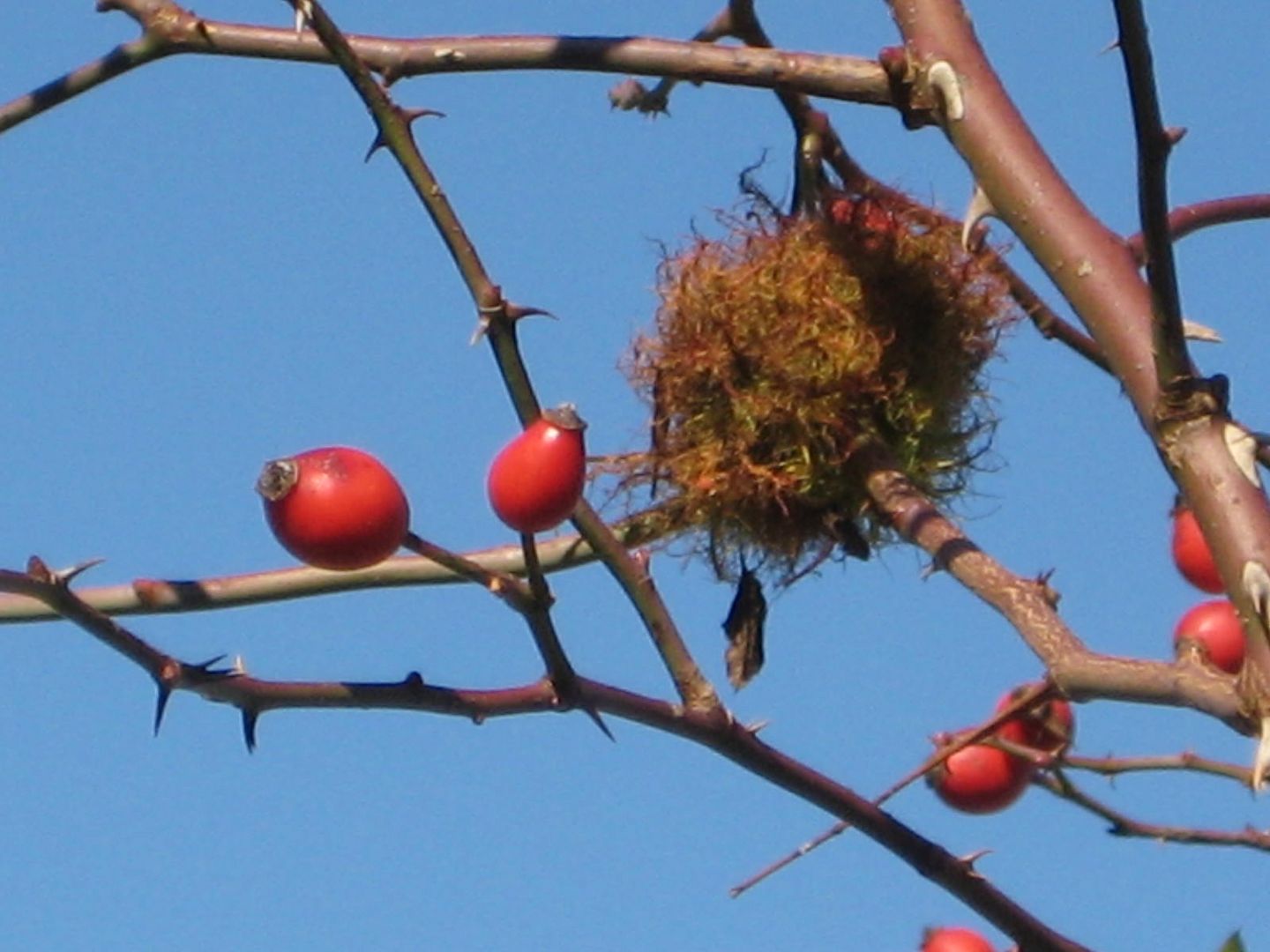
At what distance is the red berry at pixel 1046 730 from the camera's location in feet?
7.42

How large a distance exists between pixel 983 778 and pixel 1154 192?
0.98 m

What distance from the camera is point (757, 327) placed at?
7.88ft

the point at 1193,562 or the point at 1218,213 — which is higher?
the point at 1218,213

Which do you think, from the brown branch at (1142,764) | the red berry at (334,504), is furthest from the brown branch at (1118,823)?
the red berry at (334,504)

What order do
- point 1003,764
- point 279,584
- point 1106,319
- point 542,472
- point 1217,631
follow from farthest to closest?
point 1003,764
point 279,584
point 1217,631
point 1106,319
point 542,472

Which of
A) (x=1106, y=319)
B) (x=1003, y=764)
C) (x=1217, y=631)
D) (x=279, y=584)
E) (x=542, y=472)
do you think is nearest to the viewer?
(x=542, y=472)

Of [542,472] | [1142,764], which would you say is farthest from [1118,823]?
[542,472]

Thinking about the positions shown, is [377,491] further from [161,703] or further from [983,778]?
[983,778]

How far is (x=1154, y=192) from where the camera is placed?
1430 mm

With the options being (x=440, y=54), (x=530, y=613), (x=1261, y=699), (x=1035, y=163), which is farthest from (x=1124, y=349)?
(x=440, y=54)

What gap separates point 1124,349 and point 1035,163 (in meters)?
0.23

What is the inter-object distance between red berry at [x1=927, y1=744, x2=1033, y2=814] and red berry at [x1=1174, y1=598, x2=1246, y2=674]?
0.40m

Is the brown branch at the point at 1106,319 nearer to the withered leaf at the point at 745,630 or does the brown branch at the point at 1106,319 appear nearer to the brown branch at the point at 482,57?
the brown branch at the point at 482,57

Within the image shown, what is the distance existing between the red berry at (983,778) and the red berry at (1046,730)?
27mm
